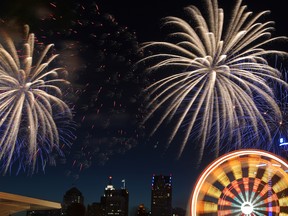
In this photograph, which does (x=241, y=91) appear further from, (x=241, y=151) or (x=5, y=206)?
(x=5, y=206)

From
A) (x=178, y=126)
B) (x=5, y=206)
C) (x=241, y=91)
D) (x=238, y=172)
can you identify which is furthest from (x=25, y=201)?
(x=241, y=91)

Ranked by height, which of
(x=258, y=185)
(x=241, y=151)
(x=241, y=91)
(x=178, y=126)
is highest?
(x=241, y=91)

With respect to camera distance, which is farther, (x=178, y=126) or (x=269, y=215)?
(x=178, y=126)

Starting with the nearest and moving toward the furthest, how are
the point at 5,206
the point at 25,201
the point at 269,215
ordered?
the point at 269,215
the point at 25,201
the point at 5,206

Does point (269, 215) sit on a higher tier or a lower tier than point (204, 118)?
lower

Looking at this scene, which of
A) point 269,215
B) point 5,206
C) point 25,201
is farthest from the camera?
point 5,206
